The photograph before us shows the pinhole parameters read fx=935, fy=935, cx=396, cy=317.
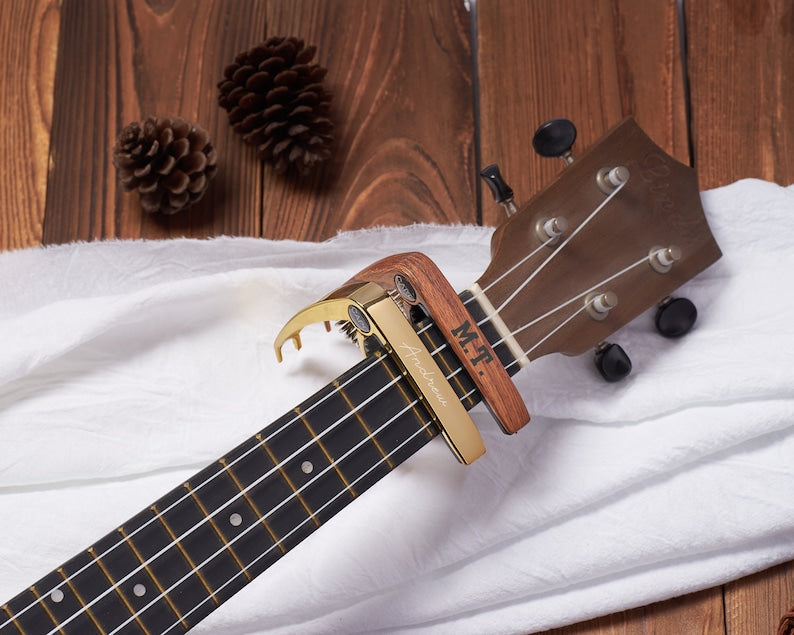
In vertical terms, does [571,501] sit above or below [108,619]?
below

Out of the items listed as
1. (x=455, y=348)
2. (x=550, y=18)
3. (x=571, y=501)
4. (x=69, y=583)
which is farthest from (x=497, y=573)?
(x=550, y=18)

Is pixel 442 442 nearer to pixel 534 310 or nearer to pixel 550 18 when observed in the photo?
pixel 534 310

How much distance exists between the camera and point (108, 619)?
1.94 ft

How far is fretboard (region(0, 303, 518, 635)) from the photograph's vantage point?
59 centimetres

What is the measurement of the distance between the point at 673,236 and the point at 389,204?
255mm

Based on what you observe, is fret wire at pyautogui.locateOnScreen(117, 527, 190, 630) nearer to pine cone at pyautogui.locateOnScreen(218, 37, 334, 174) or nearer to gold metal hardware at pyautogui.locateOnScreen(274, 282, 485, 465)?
gold metal hardware at pyautogui.locateOnScreen(274, 282, 485, 465)

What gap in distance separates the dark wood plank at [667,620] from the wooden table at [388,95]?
0.35 m

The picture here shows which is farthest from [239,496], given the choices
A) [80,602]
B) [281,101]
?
[281,101]

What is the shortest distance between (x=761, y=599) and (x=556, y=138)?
40 cm

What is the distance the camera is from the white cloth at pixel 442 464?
2.32 feet

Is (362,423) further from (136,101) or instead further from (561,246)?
(136,101)

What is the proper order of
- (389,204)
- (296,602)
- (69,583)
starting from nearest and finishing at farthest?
(69,583)
(296,602)
(389,204)
